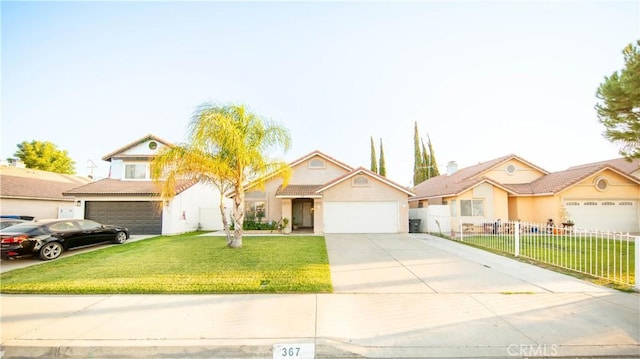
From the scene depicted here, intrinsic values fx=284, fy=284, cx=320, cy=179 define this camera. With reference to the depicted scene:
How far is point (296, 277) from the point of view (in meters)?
7.02

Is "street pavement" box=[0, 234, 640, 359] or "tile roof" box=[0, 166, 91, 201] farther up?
"tile roof" box=[0, 166, 91, 201]

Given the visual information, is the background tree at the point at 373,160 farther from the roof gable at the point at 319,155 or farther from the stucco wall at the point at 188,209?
the stucco wall at the point at 188,209

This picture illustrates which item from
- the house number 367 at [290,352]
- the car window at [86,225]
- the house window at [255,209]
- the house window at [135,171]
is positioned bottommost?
the house number 367 at [290,352]

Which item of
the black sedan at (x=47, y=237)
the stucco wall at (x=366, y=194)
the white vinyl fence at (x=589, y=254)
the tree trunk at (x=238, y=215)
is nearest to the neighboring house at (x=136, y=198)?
the black sedan at (x=47, y=237)

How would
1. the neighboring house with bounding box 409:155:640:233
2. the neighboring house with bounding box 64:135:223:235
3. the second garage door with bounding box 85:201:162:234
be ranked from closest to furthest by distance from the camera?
the neighboring house with bounding box 64:135:223:235, the second garage door with bounding box 85:201:162:234, the neighboring house with bounding box 409:155:640:233

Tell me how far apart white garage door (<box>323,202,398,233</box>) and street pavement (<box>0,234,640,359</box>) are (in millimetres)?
12058

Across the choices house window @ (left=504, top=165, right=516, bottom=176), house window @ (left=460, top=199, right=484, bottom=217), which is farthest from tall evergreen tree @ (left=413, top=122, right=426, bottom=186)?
house window @ (left=460, top=199, right=484, bottom=217)

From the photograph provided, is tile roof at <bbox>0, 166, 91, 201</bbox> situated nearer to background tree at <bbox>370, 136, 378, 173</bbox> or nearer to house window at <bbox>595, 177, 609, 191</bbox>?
background tree at <bbox>370, 136, 378, 173</bbox>

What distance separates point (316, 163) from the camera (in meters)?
21.2

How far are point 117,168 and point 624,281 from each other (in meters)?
25.8

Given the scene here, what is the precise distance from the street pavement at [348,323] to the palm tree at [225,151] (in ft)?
19.8

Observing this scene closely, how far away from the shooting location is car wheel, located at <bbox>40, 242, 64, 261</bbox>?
1009 centimetres

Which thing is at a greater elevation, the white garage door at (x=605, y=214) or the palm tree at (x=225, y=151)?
the palm tree at (x=225, y=151)

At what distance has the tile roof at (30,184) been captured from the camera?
19.5m
